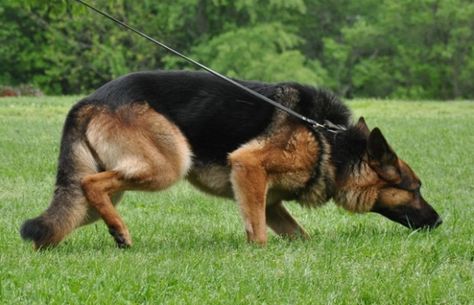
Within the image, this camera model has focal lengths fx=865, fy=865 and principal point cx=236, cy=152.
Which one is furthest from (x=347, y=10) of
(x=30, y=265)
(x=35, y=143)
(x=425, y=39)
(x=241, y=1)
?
(x=30, y=265)

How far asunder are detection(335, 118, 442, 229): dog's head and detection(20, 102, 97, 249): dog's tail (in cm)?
196

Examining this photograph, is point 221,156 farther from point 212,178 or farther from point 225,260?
point 225,260

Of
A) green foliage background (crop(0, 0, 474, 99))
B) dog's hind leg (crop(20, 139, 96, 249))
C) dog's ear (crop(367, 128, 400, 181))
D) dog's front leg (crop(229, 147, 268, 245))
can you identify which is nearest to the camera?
dog's hind leg (crop(20, 139, 96, 249))

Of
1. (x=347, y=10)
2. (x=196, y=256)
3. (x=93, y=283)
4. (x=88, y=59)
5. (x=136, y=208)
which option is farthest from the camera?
(x=347, y=10)

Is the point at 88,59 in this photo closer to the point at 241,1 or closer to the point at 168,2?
the point at 168,2

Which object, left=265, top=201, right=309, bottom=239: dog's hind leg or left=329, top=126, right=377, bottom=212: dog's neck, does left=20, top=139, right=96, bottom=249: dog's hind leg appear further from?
left=329, top=126, right=377, bottom=212: dog's neck

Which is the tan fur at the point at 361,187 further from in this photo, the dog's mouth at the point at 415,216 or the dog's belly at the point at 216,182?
the dog's belly at the point at 216,182

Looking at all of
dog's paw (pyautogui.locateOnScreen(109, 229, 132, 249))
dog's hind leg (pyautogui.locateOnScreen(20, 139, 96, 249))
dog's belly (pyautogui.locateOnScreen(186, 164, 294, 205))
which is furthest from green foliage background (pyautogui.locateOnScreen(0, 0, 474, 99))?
dog's paw (pyautogui.locateOnScreen(109, 229, 132, 249))

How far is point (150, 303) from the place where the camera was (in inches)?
172

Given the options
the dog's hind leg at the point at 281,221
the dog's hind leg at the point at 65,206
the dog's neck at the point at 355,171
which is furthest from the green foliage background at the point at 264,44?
the dog's hind leg at the point at 65,206

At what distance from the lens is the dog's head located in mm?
6516

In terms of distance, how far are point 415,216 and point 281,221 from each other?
1039 millimetres

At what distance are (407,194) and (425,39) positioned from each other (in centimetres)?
4424

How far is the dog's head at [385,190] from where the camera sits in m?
6.52
